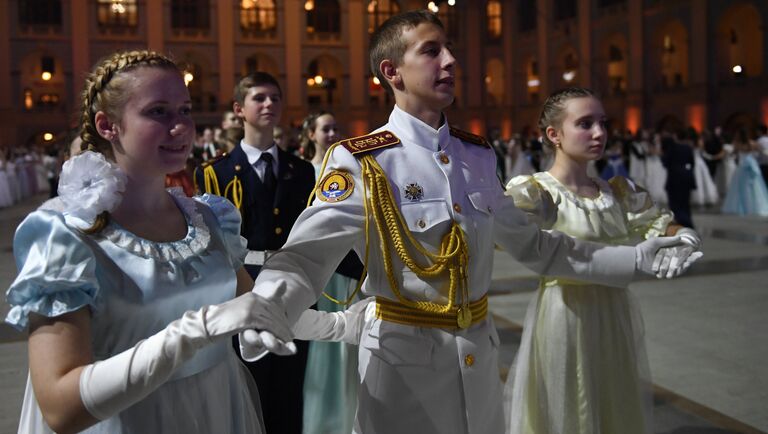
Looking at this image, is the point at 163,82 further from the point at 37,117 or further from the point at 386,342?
the point at 37,117

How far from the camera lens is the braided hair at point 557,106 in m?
3.82

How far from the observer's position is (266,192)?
4.21 m

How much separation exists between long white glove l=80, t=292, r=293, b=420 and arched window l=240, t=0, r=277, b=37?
4076cm

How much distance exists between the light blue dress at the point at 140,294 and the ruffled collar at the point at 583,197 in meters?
2.00

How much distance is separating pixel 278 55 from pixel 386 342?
3964cm

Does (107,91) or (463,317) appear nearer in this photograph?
(107,91)

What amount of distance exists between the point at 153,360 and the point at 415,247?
104 centimetres

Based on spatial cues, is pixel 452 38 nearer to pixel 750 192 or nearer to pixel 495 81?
pixel 495 81

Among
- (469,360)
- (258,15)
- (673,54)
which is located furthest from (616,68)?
(469,360)

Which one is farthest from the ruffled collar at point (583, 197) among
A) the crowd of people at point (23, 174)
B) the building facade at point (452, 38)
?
the building facade at point (452, 38)

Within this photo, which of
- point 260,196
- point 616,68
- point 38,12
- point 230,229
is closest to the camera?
point 230,229

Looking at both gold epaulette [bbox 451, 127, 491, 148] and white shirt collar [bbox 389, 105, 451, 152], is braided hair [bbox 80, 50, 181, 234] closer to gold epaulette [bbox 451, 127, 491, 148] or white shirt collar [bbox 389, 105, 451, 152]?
white shirt collar [bbox 389, 105, 451, 152]

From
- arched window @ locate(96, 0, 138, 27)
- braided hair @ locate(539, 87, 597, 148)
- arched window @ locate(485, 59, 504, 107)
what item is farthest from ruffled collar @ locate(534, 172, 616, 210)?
arched window @ locate(485, 59, 504, 107)

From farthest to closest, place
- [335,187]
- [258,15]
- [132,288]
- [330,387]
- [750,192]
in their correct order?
[258,15]
[750,192]
[330,387]
[335,187]
[132,288]
